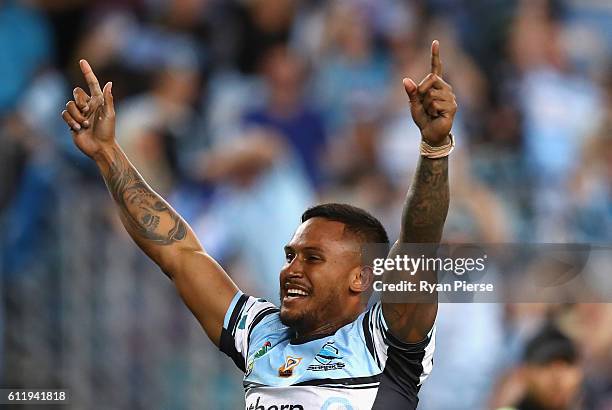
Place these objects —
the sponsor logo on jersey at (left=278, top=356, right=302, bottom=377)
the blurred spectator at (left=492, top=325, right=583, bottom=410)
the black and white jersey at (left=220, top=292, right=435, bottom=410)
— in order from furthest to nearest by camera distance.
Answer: the blurred spectator at (left=492, top=325, right=583, bottom=410)
the sponsor logo on jersey at (left=278, top=356, right=302, bottom=377)
the black and white jersey at (left=220, top=292, right=435, bottom=410)

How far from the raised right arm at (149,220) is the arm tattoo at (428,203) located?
1104 mm

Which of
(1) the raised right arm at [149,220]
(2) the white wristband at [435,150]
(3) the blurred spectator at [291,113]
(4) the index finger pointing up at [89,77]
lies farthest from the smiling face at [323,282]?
(3) the blurred spectator at [291,113]

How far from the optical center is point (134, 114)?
8297 millimetres

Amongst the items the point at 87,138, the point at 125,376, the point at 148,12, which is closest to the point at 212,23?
the point at 148,12

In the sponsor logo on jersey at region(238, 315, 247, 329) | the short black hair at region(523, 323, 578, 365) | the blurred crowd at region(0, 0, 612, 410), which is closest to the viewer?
the sponsor logo on jersey at region(238, 315, 247, 329)

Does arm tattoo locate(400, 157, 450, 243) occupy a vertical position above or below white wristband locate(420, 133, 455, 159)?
below

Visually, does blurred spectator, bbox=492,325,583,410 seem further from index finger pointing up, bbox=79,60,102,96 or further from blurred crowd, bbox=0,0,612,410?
index finger pointing up, bbox=79,60,102,96

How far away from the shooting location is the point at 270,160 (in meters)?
8.33

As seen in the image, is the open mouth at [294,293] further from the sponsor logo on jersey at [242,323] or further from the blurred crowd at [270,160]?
the blurred crowd at [270,160]

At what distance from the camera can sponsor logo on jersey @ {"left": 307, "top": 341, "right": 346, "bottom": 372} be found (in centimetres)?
426

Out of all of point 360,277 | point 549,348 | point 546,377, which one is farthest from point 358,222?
point 549,348

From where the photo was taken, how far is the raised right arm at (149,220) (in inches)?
189

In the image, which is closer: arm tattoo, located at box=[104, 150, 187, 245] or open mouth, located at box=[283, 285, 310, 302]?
open mouth, located at box=[283, 285, 310, 302]

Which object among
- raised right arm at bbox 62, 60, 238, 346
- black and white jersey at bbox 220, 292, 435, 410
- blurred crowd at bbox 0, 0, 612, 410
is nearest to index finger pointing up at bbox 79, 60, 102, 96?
raised right arm at bbox 62, 60, 238, 346
